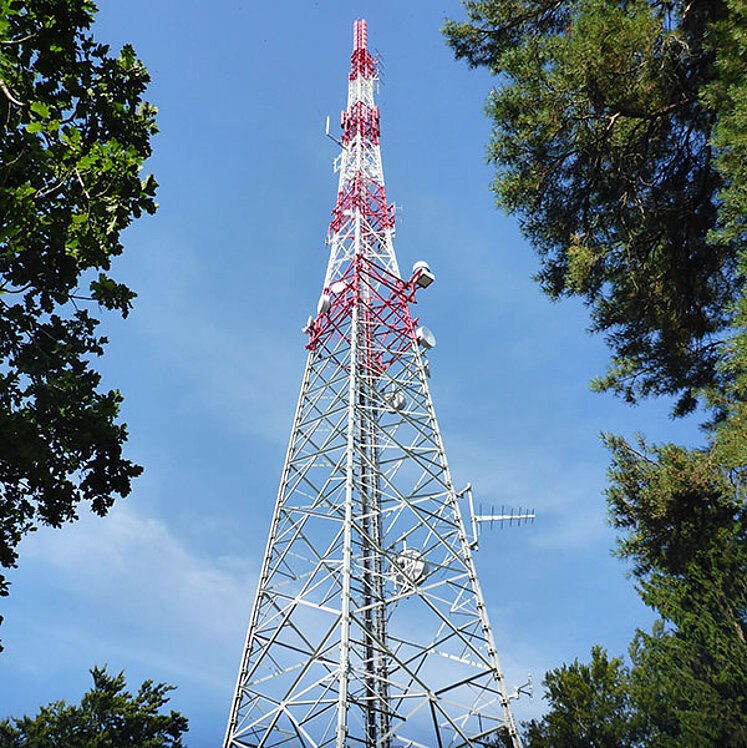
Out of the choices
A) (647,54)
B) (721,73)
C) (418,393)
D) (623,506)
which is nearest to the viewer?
(721,73)

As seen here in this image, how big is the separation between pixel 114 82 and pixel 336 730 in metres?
8.25

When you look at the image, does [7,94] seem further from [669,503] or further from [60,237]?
[669,503]

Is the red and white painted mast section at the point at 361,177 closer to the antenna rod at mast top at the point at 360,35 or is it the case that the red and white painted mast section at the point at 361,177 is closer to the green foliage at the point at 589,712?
Answer: the antenna rod at mast top at the point at 360,35

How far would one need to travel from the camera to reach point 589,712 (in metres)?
13.4

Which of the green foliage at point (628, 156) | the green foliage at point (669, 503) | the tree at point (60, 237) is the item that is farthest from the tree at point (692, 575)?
the tree at point (60, 237)

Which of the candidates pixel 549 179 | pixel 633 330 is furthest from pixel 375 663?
pixel 549 179

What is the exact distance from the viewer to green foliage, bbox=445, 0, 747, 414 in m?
7.04

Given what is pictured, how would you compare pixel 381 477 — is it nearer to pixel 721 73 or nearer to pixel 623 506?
pixel 623 506

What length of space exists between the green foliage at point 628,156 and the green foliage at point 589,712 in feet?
26.7

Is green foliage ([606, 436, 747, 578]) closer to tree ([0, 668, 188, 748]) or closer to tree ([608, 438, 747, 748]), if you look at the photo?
tree ([608, 438, 747, 748])

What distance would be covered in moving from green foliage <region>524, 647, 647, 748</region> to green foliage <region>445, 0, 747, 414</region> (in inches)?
320

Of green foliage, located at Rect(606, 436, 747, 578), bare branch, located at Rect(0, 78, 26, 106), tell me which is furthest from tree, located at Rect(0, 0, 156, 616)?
green foliage, located at Rect(606, 436, 747, 578)

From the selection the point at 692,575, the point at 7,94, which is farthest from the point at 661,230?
the point at 7,94

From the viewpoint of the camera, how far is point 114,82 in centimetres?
580
